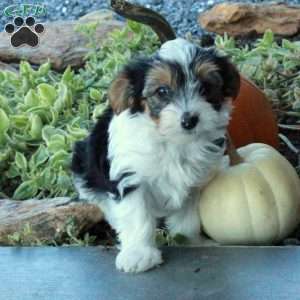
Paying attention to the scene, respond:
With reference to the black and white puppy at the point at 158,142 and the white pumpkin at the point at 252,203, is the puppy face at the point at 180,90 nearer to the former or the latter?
the black and white puppy at the point at 158,142

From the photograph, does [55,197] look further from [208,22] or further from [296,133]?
[208,22]

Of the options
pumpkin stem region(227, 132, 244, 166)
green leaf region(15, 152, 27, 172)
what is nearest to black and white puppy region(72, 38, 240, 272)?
pumpkin stem region(227, 132, 244, 166)

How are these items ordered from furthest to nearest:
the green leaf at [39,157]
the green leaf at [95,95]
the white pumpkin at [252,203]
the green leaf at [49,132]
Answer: the green leaf at [95,95] < the green leaf at [49,132] < the green leaf at [39,157] < the white pumpkin at [252,203]

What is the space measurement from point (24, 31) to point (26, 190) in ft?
4.88

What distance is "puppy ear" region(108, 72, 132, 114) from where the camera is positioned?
3.22 m

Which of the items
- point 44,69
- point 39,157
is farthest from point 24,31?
point 39,157

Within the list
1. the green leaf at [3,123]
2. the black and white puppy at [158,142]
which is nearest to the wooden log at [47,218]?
the black and white puppy at [158,142]

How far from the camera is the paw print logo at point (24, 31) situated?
5.18 m

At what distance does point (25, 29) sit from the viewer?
5.36 m

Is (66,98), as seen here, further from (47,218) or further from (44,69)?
(47,218)

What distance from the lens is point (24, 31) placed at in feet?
17.6

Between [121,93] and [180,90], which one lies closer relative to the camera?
[180,90]

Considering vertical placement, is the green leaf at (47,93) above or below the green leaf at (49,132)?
above

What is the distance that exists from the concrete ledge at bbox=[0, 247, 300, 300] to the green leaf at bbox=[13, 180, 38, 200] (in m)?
0.73
